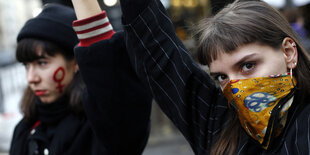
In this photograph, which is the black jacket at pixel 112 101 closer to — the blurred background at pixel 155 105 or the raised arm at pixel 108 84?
the raised arm at pixel 108 84

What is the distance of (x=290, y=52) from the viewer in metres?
1.40

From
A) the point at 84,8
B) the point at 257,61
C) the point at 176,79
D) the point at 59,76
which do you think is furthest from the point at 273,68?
the point at 59,76

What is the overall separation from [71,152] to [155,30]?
85cm

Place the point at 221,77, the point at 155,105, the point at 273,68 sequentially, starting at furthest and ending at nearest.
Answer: the point at 155,105, the point at 221,77, the point at 273,68

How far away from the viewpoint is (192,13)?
26.1 ft

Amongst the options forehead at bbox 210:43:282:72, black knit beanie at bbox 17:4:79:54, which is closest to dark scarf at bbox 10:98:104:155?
black knit beanie at bbox 17:4:79:54

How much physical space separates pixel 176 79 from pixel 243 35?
1.08 feet

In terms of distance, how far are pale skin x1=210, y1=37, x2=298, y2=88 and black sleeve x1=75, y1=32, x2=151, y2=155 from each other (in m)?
0.45

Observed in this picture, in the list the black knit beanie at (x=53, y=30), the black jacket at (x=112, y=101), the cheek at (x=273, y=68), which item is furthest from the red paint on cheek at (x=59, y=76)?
the cheek at (x=273, y=68)

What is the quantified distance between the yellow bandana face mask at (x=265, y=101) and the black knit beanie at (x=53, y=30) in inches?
40.9

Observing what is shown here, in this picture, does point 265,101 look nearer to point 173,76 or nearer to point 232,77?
point 232,77

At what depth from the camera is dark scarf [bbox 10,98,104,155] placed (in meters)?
1.92

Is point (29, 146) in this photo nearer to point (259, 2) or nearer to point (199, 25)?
point (199, 25)

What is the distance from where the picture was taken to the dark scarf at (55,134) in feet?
6.28
